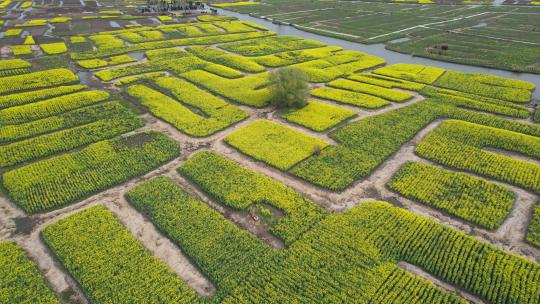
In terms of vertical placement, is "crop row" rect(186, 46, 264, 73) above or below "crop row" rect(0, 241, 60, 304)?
above

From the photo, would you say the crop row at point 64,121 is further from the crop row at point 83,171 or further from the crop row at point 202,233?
the crop row at point 202,233

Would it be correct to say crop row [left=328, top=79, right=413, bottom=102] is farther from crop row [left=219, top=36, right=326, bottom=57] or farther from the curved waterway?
crop row [left=219, top=36, right=326, bottom=57]

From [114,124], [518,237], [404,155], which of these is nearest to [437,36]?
[404,155]

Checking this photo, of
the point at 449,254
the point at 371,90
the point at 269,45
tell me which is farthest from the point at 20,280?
the point at 269,45

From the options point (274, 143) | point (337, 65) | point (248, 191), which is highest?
point (337, 65)

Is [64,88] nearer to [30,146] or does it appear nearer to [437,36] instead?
[30,146]

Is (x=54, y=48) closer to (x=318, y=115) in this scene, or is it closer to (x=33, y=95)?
(x=33, y=95)

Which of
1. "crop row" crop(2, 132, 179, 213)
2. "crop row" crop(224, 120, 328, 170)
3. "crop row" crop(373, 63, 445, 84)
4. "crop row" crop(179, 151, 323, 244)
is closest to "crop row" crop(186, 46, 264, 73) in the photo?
"crop row" crop(373, 63, 445, 84)
